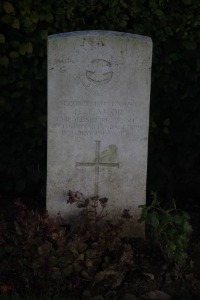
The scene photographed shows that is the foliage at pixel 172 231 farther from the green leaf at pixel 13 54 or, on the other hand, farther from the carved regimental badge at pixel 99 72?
the green leaf at pixel 13 54

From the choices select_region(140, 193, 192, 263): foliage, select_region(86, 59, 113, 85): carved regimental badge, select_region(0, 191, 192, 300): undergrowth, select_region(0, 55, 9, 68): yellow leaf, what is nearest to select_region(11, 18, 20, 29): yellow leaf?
select_region(0, 55, 9, 68): yellow leaf

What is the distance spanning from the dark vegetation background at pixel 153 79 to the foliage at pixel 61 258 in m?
1.22

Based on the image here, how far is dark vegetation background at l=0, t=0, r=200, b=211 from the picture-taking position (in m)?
4.77

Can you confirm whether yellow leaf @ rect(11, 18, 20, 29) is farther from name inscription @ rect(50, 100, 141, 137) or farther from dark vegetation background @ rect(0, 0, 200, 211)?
name inscription @ rect(50, 100, 141, 137)

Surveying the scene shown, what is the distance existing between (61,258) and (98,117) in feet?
3.42

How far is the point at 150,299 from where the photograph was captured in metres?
3.91

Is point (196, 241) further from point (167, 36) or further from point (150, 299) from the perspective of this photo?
point (167, 36)

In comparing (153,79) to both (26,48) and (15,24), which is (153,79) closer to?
(26,48)

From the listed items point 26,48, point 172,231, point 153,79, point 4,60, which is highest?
point 26,48

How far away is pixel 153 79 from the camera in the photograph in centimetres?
509

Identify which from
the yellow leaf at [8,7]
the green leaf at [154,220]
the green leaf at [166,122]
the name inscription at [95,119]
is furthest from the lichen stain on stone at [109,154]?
the yellow leaf at [8,7]

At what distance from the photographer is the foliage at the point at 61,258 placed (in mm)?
3898

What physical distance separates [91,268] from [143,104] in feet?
4.00

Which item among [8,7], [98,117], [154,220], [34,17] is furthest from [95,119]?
[8,7]
